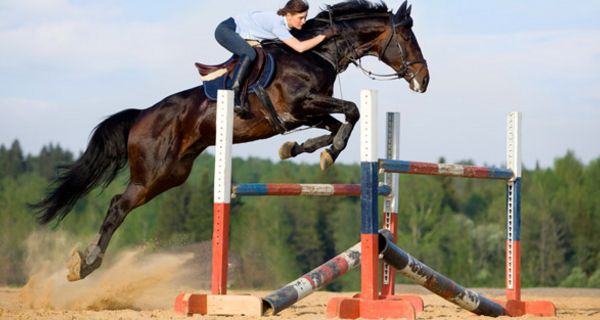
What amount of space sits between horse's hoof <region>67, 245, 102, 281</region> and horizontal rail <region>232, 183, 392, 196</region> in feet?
5.31

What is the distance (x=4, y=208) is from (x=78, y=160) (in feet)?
88.5

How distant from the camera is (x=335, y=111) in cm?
720

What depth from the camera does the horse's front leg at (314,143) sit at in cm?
730

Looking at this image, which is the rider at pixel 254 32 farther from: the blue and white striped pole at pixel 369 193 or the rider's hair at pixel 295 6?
the blue and white striped pole at pixel 369 193

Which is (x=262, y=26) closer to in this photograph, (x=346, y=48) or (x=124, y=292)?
(x=346, y=48)

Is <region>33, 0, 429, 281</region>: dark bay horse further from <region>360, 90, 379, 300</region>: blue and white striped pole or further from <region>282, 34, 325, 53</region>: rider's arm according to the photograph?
<region>360, 90, 379, 300</region>: blue and white striped pole

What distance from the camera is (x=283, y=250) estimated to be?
3897cm

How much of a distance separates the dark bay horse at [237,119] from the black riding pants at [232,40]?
296 mm

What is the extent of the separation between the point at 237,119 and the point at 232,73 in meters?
0.34

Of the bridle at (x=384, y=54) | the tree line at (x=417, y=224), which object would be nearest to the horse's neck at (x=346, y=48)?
the bridle at (x=384, y=54)

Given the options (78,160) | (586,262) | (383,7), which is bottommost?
(586,262)

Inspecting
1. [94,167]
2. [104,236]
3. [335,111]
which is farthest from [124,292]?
[335,111]

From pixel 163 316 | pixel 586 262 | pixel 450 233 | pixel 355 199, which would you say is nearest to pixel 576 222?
pixel 586 262

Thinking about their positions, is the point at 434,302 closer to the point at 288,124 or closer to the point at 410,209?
the point at 288,124
